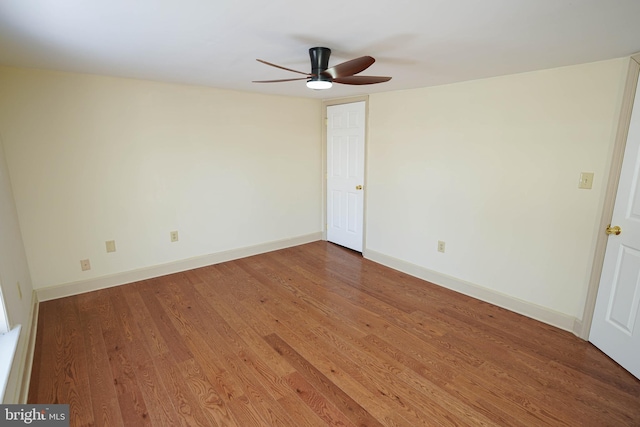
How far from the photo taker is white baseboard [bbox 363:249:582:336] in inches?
105

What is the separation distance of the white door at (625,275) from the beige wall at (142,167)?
344cm

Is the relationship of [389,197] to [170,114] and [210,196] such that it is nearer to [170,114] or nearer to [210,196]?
[210,196]

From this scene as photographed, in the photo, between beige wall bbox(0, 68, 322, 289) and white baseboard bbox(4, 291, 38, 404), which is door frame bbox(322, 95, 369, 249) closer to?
beige wall bbox(0, 68, 322, 289)

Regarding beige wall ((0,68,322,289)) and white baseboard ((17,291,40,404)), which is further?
beige wall ((0,68,322,289))

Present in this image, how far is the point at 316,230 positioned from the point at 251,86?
7.61 feet

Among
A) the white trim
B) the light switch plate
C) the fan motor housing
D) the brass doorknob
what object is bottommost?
the white trim

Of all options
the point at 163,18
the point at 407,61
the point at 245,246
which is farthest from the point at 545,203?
the point at 245,246

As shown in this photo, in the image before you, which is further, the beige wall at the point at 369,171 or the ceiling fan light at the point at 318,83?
the beige wall at the point at 369,171

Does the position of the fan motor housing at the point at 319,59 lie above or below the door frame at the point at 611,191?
above

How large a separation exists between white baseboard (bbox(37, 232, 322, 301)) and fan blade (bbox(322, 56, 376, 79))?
2825 mm

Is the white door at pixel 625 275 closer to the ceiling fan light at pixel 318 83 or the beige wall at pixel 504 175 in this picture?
the beige wall at pixel 504 175

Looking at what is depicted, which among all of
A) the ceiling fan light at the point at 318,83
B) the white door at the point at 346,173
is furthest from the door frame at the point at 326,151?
the ceiling fan light at the point at 318,83
